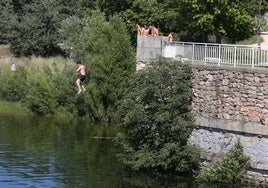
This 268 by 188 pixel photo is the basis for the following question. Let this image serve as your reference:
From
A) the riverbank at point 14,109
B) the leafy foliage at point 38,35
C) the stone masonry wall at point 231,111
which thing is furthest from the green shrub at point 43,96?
the stone masonry wall at point 231,111

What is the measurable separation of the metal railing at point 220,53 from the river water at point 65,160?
487 centimetres

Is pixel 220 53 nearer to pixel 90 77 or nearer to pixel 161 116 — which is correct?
pixel 161 116

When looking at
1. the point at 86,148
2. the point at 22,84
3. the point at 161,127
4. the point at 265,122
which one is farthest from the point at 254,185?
the point at 22,84

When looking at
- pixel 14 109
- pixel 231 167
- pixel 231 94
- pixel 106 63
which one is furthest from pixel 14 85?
pixel 231 167

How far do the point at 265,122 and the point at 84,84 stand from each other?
1939 cm

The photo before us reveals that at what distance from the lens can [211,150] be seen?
24.6 metres

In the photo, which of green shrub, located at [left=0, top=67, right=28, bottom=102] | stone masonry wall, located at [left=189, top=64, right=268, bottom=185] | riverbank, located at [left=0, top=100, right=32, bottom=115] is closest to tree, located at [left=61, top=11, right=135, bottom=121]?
riverbank, located at [left=0, top=100, right=32, bottom=115]

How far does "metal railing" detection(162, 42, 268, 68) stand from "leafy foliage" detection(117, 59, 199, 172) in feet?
4.08

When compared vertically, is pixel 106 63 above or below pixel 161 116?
above

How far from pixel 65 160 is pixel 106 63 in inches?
460

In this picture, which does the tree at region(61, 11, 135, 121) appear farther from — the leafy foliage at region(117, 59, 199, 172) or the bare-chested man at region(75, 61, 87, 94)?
the leafy foliage at region(117, 59, 199, 172)

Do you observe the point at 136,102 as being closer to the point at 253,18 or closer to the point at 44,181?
the point at 44,181

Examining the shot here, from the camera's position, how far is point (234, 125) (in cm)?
2353

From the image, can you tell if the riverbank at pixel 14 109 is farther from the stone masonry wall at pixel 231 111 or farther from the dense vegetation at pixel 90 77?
the stone masonry wall at pixel 231 111
